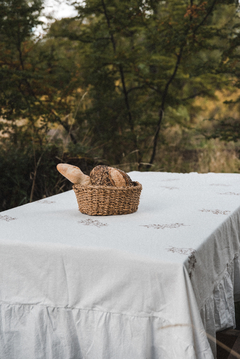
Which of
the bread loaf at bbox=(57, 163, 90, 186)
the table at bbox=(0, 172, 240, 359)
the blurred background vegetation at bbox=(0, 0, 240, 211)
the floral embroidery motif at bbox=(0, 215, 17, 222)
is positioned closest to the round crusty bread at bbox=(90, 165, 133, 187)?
the bread loaf at bbox=(57, 163, 90, 186)

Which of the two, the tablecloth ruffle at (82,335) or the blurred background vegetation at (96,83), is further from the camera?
the blurred background vegetation at (96,83)

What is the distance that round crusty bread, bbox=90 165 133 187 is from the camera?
141 centimetres

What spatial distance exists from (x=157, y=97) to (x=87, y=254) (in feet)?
17.0

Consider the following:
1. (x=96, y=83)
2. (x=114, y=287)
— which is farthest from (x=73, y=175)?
(x=96, y=83)

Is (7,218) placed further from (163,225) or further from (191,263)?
(191,263)

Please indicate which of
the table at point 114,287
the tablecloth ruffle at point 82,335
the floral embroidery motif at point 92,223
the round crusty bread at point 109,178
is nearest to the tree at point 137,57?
the round crusty bread at point 109,178

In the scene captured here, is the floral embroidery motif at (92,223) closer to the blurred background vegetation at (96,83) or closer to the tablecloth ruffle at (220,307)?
the tablecloth ruffle at (220,307)

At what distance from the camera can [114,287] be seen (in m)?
1.02

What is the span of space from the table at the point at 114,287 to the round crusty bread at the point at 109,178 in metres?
0.14

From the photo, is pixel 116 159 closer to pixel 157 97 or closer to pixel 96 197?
pixel 157 97

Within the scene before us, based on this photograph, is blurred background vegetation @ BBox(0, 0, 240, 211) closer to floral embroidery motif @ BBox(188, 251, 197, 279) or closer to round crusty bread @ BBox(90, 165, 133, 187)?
round crusty bread @ BBox(90, 165, 133, 187)

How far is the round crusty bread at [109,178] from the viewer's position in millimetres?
1408

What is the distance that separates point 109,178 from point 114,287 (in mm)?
505

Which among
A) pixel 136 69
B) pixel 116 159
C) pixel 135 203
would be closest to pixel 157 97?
pixel 136 69
